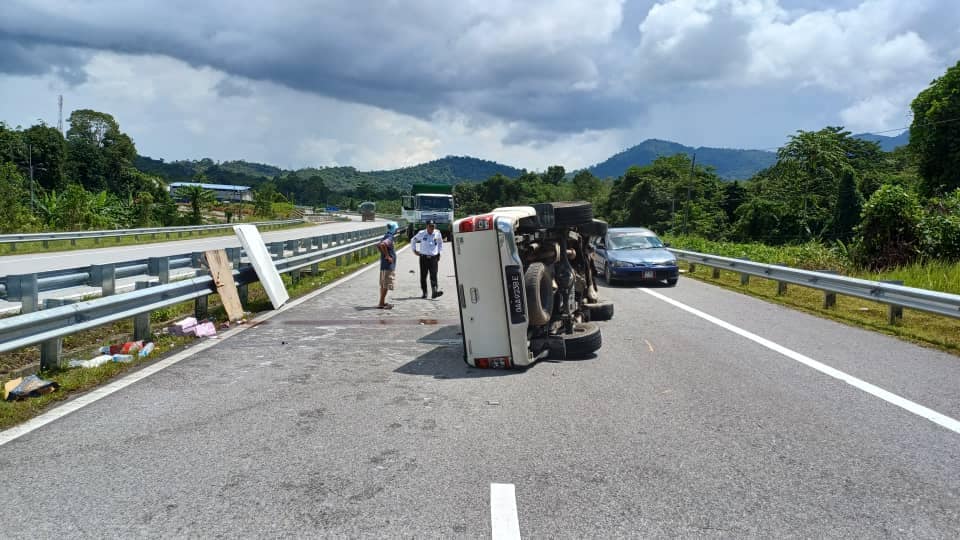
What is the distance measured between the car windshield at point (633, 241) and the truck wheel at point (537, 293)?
1028 cm

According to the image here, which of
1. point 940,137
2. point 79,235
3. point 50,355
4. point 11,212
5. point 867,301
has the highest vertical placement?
point 940,137

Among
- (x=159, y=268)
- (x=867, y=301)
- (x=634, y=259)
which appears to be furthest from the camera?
(x=634, y=259)

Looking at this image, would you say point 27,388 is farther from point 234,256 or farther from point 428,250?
point 428,250

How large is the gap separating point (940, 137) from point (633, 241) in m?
34.7

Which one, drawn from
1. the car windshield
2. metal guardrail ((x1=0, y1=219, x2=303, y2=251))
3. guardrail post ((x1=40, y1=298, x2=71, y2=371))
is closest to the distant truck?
metal guardrail ((x1=0, y1=219, x2=303, y2=251))

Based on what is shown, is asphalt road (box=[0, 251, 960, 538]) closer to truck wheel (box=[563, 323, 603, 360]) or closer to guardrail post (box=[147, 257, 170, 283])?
truck wheel (box=[563, 323, 603, 360])

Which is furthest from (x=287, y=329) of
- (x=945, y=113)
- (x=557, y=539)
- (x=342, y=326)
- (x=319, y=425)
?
(x=945, y=113)

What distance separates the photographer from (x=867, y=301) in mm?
13945

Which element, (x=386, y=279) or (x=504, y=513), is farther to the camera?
(x=386, y=279)

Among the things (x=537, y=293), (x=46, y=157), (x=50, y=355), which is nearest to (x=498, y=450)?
(x=537, y=293)

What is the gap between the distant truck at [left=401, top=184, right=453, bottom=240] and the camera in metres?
40.7

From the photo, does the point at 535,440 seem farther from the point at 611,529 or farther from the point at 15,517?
the point at 15,517

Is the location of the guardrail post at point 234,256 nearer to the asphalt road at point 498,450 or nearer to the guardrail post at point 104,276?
the guardrail post at point 104,276

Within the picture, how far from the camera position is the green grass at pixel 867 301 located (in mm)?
10055
